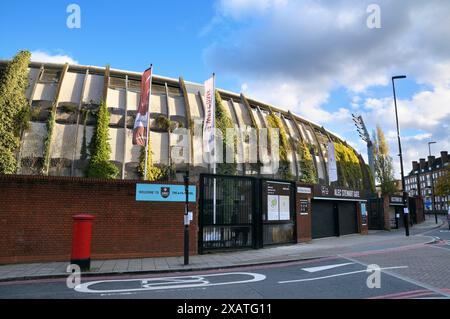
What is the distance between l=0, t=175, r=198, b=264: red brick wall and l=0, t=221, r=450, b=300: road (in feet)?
10.7

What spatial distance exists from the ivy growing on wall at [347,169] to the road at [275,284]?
126 feet

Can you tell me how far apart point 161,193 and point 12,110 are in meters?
21.6

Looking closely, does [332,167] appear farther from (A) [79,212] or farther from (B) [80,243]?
(B) [80,243]

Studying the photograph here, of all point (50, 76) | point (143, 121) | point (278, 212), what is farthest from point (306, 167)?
point (50, 76)

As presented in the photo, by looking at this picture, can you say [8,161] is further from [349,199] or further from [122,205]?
[349,199]

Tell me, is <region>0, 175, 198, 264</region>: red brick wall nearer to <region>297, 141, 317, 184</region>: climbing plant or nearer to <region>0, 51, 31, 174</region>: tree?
<region>0, 51, 31, 174</region>: tree

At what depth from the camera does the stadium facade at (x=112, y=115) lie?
2908 cm

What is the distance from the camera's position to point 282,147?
3881 cm

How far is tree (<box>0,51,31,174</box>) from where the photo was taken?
2564 centimetres

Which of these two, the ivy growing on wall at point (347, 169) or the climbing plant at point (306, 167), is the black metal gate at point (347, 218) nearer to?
the climbing plant at point (306, 167)

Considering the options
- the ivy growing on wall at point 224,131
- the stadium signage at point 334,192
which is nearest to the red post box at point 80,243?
the stadium signage at point 334,192
